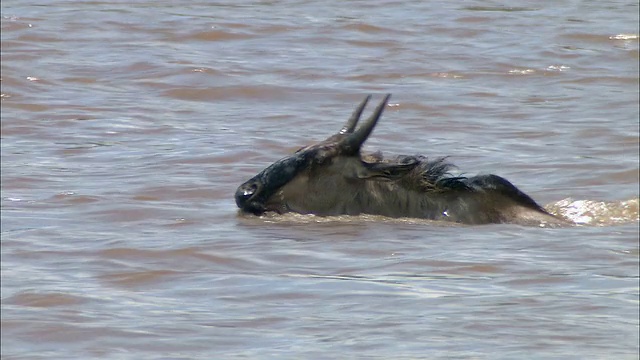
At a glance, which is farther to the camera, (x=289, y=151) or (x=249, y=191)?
(x=289, y=151)

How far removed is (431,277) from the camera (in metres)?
6.63

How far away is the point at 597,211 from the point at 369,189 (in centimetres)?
130

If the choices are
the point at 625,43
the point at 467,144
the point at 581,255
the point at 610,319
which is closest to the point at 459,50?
the point at 625,43

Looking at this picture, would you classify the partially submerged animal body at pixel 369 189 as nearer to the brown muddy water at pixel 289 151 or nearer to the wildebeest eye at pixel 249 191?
the wildebeest eye at pixel 249 191

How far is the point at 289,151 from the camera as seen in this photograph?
1066 cm

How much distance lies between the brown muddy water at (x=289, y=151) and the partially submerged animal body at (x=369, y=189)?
5.2 inches

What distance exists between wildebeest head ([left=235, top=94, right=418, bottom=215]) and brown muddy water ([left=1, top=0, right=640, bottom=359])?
0.12 meters

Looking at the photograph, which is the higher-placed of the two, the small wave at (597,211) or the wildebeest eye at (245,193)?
the wildebeest eye at (245,193)

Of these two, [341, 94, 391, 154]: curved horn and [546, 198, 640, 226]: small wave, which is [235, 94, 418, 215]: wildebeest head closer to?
[341, 94, 391, 154]: curved horn

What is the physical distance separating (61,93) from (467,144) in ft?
12.7

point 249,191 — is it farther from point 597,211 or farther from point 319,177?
point 597,211

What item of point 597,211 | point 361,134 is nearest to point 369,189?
point 361,134

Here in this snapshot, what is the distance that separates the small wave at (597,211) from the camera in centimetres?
831

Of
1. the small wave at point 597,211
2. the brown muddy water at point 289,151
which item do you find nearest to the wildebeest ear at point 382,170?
the brown muddy water at point 289,151
